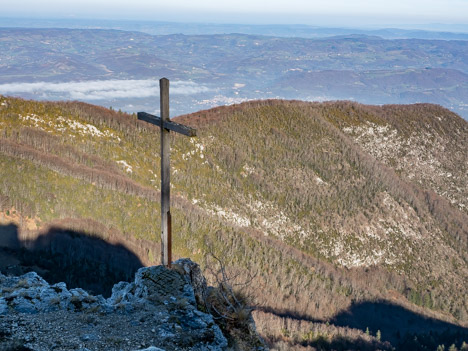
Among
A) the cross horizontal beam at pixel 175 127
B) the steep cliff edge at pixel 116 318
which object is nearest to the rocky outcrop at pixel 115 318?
the steep cliff edge at pixel 116 318

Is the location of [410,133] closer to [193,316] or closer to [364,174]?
[364,174]

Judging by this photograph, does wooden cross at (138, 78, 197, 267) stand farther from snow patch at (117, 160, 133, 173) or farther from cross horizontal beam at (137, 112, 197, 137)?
snow patch at (117, 160, 133, 173)

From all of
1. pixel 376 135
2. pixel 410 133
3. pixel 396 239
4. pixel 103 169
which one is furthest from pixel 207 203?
pixel 410 133

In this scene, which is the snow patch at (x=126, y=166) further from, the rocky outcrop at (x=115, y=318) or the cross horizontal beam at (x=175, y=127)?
the cross horizontal beam at (x=175, y=127)

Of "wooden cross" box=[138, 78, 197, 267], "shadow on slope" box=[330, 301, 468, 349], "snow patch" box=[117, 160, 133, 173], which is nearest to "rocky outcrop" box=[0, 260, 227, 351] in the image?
"wooden cross" box=[138, 78, 197, 267]

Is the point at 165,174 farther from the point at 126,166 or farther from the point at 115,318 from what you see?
the point at 126,166

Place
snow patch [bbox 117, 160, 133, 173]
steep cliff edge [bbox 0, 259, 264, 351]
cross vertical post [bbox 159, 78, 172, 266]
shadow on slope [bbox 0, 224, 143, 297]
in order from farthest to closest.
Answer: snow patch [bbox 117, 160, 133, 173]
shadow on slope [bbox 0, 224, 143, 297]
cross vertical post [bbox 159, 78, 172, 266]
steep cliff edge [bbox 0, 259, 264, 351]
